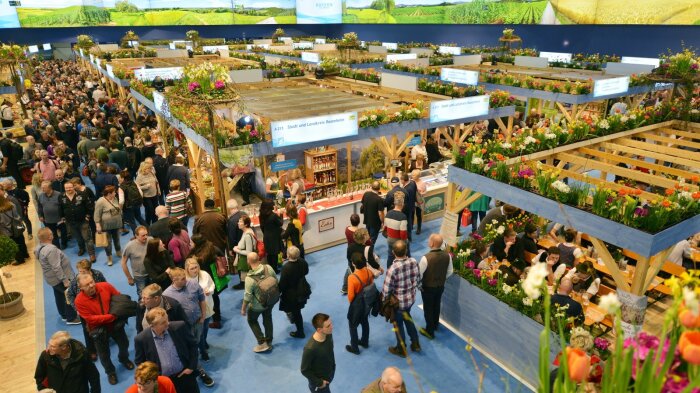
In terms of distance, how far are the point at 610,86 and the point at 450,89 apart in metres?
4.69

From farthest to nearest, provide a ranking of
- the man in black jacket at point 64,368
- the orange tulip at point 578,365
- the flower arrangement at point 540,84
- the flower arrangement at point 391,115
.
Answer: the flower arrangement at point 540,84
the flower arrangement at point 391,115
the man in black jacket at point 64,368
the orange tulip at point 578,365

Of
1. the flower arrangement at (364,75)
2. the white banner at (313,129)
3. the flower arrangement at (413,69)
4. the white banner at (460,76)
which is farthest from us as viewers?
the flower arrangement at (413,69)

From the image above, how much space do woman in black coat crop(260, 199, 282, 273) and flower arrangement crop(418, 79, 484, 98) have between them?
18.9 feet

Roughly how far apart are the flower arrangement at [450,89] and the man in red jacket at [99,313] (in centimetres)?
811

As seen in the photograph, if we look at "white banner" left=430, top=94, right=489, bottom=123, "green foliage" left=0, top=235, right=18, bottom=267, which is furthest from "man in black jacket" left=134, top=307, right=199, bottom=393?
"white banner" left=430, top=94, right=489, bottom=123

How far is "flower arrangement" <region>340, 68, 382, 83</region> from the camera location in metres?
12.5

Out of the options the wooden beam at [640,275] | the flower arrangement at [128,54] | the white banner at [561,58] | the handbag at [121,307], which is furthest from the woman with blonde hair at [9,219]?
the white banner at [561,58]

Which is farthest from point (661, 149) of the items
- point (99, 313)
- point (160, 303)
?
point (99, 313)

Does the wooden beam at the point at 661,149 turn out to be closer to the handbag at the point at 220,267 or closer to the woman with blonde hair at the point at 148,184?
the handbag at the point at 220,267

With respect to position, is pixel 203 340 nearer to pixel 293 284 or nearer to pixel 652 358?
pixel 293 284

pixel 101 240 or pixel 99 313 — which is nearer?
pixel 99 313

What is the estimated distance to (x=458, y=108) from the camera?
30.9 feet

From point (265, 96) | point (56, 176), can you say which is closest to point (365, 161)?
point (265, 96)

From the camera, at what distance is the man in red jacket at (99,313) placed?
178 inches
